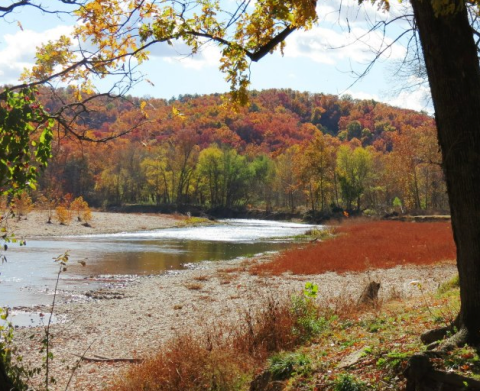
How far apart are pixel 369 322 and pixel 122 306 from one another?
10457 mm

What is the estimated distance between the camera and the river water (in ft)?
64.0

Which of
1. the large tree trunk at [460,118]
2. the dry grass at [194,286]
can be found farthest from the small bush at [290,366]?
the dry grass at [194,286]

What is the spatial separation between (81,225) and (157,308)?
4082 centimetres

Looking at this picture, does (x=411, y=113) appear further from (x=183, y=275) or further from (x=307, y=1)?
(x=307, y=1)

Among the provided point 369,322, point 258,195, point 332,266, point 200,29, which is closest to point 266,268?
point 332,266

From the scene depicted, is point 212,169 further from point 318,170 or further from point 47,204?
point 47,204

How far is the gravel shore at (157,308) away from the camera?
1070 centimetres

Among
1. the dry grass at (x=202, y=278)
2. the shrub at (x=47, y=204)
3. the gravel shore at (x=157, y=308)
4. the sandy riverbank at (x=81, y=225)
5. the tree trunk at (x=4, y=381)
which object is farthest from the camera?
the shrub at (x=47, y=204)

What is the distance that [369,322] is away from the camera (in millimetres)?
8070

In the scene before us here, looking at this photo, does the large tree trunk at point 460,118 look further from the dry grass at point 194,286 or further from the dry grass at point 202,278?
the dry grass at point 202,278

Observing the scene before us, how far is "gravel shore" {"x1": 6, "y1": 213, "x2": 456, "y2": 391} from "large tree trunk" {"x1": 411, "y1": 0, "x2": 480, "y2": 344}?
453 centimetres

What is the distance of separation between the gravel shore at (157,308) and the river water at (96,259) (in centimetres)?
171

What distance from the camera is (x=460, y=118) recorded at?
16.1ft

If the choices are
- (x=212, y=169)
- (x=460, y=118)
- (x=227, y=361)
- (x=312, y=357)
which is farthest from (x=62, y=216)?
(x=460, y=118)
